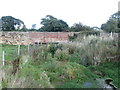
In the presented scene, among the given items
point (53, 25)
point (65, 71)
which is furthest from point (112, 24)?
point (65, 71)

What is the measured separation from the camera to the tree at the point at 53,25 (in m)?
21.5

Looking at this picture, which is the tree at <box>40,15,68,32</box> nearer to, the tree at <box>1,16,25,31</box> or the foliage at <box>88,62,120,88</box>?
the tree at <box>1,16,25,31</box>

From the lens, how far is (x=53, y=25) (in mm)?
21484

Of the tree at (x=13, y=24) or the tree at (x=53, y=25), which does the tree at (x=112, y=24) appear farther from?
the tree at (x=13, y=24)

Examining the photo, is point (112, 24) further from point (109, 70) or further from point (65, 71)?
point (65, 71)

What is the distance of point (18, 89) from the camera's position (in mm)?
2592

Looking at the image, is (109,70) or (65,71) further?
(109,70)

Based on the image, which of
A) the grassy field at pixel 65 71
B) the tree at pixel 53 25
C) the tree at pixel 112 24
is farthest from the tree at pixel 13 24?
the grassy field at pixel 65 71

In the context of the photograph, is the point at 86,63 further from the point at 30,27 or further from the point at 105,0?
the point at 30,27

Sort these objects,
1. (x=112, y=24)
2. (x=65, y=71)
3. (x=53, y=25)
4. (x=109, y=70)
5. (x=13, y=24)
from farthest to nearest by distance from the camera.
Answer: (x=53, y=25)
(x=13, y=24)
(x=112, y=24)
(x=109, y=70)
(x=65, y=71)

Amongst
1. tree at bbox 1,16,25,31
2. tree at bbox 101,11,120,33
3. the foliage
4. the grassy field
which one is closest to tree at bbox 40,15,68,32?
tree at bbox 1,16,25,31

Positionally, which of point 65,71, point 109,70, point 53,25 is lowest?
point 109,70

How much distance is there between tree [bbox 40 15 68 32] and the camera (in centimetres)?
2153

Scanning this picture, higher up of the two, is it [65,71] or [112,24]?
[112,24]
